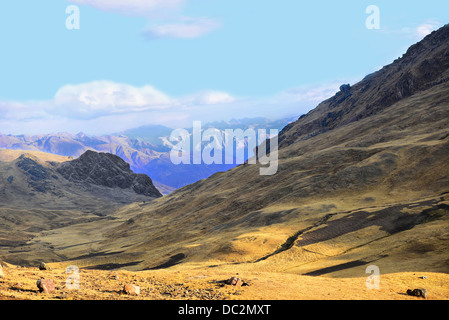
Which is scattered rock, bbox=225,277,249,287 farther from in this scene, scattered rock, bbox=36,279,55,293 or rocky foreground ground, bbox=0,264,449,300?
scattered rock, bbox=36,279,55,293

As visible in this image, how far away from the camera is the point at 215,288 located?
85.7ft

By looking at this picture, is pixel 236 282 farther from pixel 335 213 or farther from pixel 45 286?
pixel 335 213

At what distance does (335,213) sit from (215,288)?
41835 mm

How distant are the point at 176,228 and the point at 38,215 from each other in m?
110

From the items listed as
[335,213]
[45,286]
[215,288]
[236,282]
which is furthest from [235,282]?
[335,213]

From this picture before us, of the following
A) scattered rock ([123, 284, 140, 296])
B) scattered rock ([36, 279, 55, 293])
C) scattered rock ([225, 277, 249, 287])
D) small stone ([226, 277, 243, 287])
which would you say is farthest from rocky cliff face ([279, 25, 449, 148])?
scattered rock ([36, 279, 55, 293])

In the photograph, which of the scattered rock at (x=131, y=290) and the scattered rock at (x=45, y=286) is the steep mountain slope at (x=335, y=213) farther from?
the scattered rock at (x=45, y=286)

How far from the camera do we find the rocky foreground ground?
75.8 ft

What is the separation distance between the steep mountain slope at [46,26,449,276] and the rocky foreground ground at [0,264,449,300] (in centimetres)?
645

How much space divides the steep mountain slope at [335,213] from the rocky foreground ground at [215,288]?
21.1ft

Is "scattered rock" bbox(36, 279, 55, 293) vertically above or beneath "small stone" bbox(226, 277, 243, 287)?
above
